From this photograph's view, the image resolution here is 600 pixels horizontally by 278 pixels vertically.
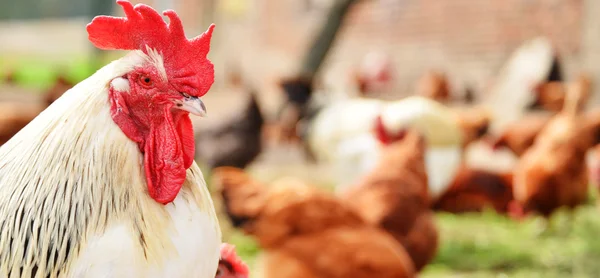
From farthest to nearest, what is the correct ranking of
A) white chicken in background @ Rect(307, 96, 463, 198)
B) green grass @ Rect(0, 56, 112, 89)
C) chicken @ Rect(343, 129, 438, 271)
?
green grass @ Rect(0, 56, 112, 89)
white chicken in background @ Rect(307, 96, 463, 198)
chicken @ Rect(343, 129, 438, 271)

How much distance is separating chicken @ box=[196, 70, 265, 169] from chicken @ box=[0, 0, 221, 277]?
15.1 feet

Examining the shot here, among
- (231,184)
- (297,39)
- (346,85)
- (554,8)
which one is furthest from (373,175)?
(297,39)

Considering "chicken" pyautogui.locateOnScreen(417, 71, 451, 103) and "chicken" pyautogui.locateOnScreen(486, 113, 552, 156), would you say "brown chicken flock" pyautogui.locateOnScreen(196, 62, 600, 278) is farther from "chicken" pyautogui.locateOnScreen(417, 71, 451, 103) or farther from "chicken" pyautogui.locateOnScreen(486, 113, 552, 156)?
"chicken" pyautogui.locateOnScreen(417, 71, 451, 103)

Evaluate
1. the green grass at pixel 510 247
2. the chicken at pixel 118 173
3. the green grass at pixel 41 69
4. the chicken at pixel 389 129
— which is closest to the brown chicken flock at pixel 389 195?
the green grass at pixel 510 247

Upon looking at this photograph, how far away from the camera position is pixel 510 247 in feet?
18.4

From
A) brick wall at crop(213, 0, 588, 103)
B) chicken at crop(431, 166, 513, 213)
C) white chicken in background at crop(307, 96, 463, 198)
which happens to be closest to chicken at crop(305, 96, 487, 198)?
white chicken in background at crop(307, 96, 463, 198)

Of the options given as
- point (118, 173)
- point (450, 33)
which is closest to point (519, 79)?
point (450, 33)

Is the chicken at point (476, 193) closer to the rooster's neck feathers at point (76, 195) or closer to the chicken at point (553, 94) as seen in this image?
the chicken at point (553, 94)

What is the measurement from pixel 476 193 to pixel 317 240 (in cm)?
364

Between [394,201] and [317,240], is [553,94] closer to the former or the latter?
[394,201]

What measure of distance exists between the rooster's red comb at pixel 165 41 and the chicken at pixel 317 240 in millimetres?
1809

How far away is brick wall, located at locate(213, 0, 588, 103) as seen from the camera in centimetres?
887

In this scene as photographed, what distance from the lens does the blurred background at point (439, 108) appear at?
18.1ft

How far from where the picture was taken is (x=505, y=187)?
655cm
